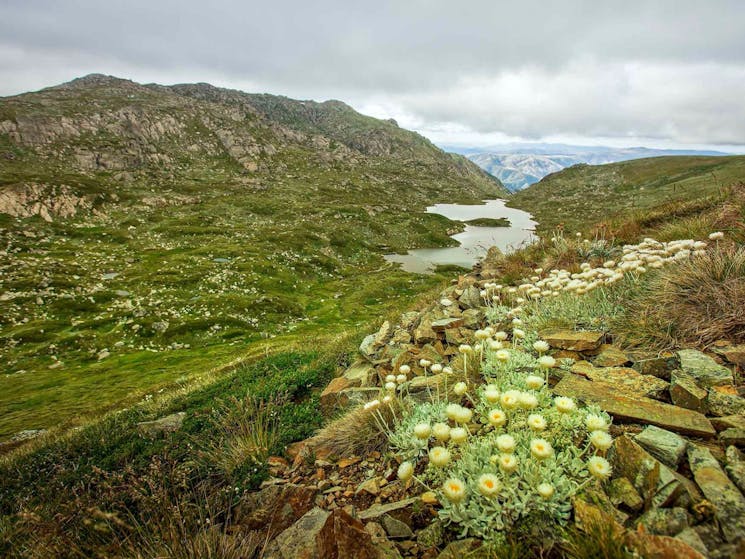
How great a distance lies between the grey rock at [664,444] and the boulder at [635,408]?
0.24m

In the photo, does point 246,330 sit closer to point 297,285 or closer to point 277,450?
point 297,285

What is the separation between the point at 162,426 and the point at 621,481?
9.27 m

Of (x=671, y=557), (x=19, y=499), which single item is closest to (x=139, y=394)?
(x=19, y=499)

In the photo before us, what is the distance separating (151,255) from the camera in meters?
54.6

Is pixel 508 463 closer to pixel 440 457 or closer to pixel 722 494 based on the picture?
pixel 440 457

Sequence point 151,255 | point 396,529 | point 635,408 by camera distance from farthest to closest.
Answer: point 151,255 → point 635,408 → point 396,529

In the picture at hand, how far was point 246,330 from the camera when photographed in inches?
1410

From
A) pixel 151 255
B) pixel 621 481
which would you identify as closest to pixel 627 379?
pixel 621 481

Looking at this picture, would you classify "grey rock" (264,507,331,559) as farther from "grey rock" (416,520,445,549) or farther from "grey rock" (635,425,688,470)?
"grey rock" (635,425,688,470)

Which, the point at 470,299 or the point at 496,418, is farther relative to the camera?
the point at 470,299

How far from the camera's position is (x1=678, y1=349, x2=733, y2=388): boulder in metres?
3.79

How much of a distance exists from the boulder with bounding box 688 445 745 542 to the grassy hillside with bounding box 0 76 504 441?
22.0 m

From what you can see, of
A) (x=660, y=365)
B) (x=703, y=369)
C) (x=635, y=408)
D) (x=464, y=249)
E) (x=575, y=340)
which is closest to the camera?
(x=635, y=408)

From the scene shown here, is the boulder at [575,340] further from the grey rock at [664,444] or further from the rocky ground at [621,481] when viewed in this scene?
the grey rock at [664,444]
